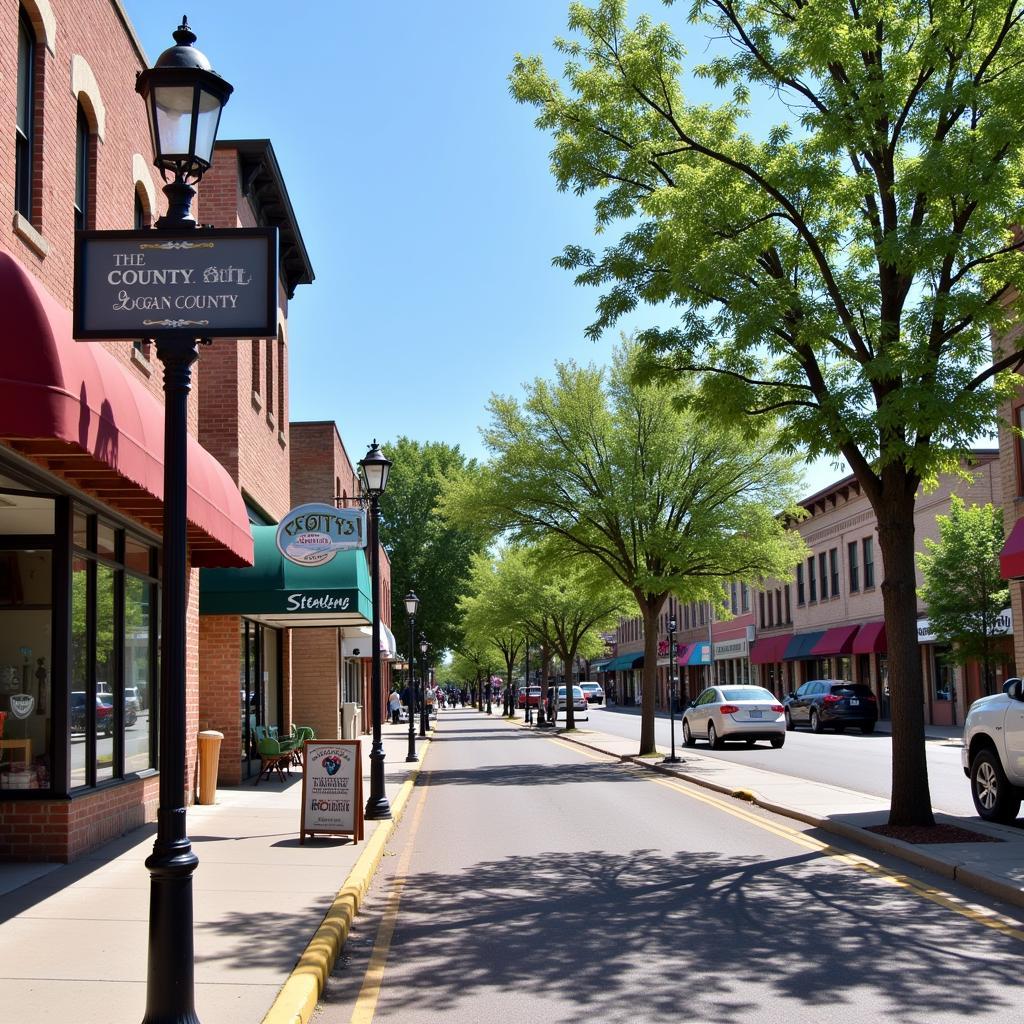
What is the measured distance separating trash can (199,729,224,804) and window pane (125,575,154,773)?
167cm

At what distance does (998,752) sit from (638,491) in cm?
1431

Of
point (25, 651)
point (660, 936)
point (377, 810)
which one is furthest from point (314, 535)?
point (660, 936)

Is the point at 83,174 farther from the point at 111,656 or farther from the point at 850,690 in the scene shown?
the point at 850,690

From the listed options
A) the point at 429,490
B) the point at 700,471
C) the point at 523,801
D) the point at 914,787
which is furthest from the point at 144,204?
the point at 429,490

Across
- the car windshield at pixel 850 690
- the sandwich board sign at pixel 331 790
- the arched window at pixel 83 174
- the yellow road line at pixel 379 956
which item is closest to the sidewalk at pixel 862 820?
the yellow road line at pixel 379 956

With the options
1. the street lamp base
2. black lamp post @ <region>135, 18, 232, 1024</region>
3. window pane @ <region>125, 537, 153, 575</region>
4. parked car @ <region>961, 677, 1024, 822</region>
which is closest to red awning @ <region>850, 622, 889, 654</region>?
parked car @ <region>961, 677, 1024, 822</region>

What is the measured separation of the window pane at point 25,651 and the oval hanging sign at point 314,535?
580 centimetres

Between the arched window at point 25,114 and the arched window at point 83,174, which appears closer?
the arched window at point 25,114

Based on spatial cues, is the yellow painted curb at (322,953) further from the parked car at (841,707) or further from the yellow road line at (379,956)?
the parked car at (841,707)

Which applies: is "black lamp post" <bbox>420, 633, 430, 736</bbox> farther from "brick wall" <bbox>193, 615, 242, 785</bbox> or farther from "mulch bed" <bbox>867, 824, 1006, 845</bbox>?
"mulch bed" <bbox>867, 824, 1006, 845</bbox>

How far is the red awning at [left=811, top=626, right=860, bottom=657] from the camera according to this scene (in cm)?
4594

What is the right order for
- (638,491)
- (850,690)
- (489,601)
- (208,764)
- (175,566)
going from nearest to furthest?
(175,566) → (208,764) → (638,491) → (850,690) → (489,601)

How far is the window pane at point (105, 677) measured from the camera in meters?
11.6

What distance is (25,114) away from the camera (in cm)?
1023
